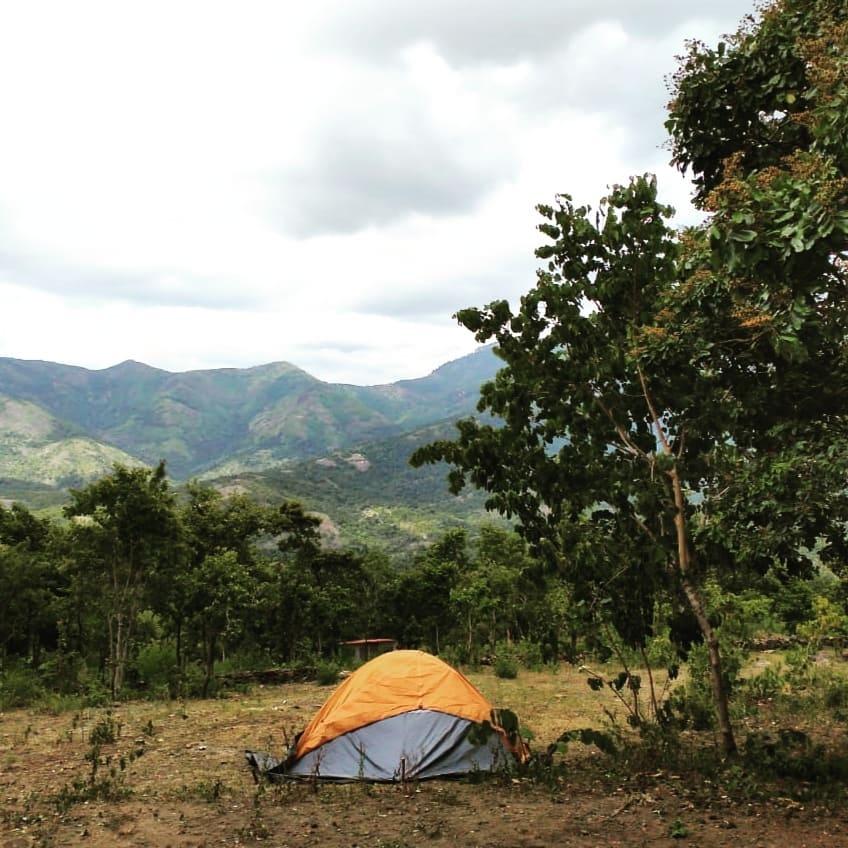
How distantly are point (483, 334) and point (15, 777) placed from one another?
29.0 ft

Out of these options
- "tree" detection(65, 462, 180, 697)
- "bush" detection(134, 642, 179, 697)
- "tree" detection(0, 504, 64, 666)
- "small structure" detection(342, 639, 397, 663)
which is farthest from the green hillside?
"tree" detection(65, 462, 180, 697)

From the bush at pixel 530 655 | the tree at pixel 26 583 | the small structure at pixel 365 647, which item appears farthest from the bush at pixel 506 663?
the tree at pixel 26 583

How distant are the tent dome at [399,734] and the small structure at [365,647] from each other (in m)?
19.3

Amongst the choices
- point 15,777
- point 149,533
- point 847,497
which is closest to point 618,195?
point 847,497

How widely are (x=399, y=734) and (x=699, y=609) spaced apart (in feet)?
14.1

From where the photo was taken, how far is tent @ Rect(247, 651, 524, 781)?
884 centimetres

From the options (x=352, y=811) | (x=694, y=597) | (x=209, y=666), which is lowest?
(x=209, y=666)

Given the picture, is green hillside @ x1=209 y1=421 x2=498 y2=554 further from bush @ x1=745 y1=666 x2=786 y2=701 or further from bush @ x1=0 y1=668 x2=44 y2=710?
bush @ x1=745 y1=666 x2=786 y2=701

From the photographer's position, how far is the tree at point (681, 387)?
7.09 meters

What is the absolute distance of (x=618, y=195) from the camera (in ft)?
27.0

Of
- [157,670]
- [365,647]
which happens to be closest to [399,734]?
[157,670]

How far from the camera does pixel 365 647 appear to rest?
95.3ft

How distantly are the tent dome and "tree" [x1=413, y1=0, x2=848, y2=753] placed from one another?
291 cm

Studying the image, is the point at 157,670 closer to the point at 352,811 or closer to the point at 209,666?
the point at 209,666
